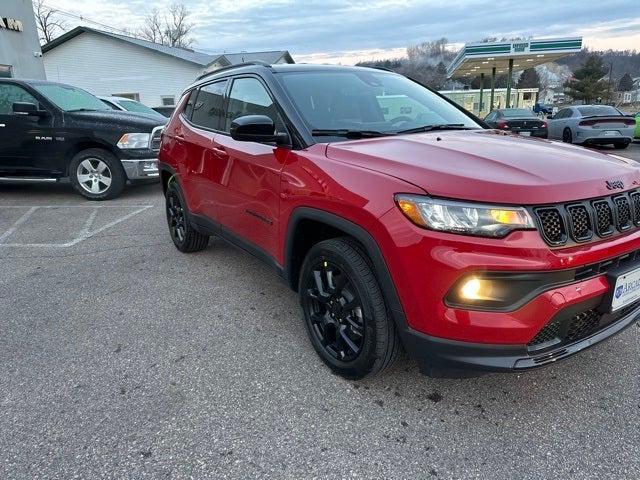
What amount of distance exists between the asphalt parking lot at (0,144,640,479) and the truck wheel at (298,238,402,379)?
0.17 metres

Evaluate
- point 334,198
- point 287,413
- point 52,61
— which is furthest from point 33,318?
point 52,61

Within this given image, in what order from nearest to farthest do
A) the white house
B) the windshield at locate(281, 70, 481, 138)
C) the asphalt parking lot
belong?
the asphalt parking lot
the windshield at locate(281, 70, 481, 138)
the white house

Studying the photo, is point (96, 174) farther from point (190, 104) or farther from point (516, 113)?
point (516, 113)

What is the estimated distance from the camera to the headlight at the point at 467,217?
195 cm

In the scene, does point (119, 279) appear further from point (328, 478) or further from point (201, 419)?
point (328, 478)

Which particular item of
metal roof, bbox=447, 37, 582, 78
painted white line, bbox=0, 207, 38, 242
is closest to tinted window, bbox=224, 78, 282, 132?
painted white line, bbox=0, 207, 38, 242

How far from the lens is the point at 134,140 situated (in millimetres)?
7562

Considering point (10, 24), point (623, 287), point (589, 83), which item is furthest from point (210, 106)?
point (589, 83)

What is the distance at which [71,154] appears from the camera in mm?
7648

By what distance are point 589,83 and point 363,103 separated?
6855 cm

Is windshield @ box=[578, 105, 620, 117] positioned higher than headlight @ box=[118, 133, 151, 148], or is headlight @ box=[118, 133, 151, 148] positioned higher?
headlight @ box=[118, 133, 151, 148]

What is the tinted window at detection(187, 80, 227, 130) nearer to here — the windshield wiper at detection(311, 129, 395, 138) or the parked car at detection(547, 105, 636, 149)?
the windshield wiper at detection(311, 129, 395, 138)

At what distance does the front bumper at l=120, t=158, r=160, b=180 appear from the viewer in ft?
24.9

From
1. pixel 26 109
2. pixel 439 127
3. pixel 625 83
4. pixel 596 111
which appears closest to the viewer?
pixel 439 127
